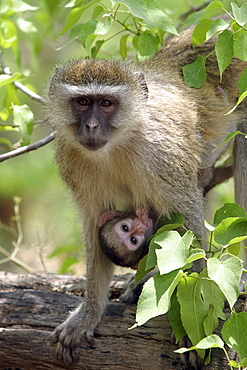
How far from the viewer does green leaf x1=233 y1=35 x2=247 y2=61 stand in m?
3.21

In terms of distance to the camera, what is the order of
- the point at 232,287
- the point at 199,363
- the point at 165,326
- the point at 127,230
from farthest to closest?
the point at 127,230 → the point at 165,326 → the point at 199,363 → the point at 232,287

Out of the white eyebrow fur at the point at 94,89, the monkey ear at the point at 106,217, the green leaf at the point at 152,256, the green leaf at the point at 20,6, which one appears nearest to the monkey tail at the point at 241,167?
Result: the monkey ear at the point at 106,217

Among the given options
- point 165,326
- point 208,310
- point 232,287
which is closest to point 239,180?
point 165,326

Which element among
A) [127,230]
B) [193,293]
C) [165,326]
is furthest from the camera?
[127,230]

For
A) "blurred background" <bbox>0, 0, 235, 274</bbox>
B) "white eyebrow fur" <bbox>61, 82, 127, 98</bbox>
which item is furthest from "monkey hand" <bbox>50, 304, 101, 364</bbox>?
"blurred background" <bbox>0, 0, 235, 274</bbox>

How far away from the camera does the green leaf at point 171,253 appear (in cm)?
275

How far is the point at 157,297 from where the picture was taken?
2777 millimetres

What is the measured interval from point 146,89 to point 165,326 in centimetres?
201

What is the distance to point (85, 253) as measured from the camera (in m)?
4.68

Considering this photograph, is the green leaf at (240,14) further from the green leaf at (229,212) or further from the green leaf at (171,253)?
the green leaf at (171,253)

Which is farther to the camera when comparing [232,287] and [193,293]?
[193,293]

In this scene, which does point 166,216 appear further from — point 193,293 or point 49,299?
point 49,299

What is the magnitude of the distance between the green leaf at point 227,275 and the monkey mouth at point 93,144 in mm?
1495

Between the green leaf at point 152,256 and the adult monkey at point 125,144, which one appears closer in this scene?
the green leaf at point 152,256
